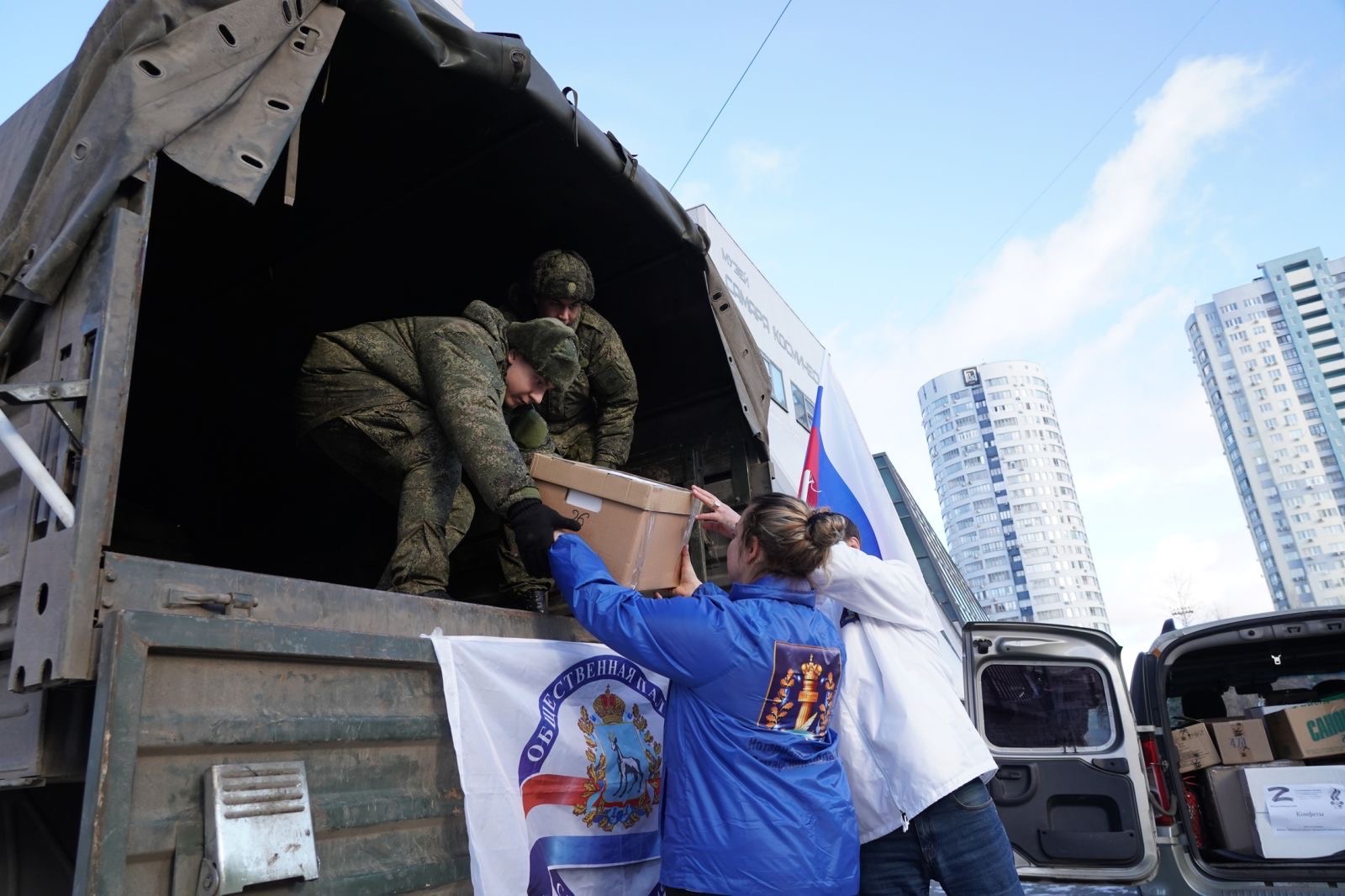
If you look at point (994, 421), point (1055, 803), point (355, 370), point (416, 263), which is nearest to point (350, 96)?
point (355, 370)

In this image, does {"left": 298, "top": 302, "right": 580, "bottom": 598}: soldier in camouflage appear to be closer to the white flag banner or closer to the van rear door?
the white flag banner

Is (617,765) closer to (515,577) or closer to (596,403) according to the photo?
(515,577)

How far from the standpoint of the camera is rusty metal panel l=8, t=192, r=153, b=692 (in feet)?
4.98

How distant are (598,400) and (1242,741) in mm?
4118

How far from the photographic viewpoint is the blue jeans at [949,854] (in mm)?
2432

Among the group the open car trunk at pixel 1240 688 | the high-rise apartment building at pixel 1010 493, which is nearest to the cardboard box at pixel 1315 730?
the open car trunk at pixel 1240 688

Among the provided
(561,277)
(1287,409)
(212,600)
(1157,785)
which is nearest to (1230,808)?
(1157,785)

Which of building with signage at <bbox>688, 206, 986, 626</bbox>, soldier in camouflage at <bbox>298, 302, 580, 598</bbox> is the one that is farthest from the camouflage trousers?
building with signage at <bbox>688, 206, 986, 626</bbox>

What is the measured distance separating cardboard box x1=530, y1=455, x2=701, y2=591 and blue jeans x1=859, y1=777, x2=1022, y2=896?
107cm

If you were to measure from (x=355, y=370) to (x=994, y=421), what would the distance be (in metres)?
89.2

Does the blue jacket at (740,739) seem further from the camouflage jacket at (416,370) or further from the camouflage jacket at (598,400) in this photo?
the camouflage jacket at (598,400)

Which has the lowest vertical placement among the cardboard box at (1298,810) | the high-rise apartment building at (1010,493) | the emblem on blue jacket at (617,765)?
the cardboard box at (1298,810)

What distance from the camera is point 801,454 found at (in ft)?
56.1

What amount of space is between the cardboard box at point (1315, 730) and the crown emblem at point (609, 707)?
4.14 m
